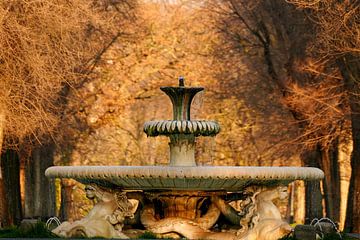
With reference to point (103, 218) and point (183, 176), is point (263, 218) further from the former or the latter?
point (103, 218)

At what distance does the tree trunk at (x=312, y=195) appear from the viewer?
2833 centimetres

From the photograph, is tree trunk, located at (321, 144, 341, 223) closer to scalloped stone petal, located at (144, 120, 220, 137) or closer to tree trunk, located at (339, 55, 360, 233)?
tree trunk, located at (339, 55, 360, 233)

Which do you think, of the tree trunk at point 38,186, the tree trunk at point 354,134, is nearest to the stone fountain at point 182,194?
the tree trunk at point 354,134

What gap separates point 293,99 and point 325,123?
1268mm

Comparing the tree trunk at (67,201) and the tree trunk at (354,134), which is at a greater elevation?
the tree trunk at (354,134)

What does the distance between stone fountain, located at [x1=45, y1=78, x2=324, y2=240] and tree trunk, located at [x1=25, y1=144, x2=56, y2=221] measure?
13248 millimetres

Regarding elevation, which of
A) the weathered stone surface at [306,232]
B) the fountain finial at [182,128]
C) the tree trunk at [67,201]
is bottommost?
the tree trunk at [67,201]

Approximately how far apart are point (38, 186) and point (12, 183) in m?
4.90

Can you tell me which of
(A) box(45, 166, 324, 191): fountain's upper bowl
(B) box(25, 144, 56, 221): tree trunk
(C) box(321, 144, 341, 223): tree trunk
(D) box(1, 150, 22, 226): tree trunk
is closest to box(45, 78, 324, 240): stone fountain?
(A) box(45, 166, 324, 191): fountain's upper bowl

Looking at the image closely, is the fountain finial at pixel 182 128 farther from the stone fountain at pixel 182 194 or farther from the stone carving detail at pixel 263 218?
the stone carving detail at pixel 263 218

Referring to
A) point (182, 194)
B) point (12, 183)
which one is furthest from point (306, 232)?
point (12, 183)

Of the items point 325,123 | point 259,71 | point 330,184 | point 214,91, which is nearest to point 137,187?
point 325,123

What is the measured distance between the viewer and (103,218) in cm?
1744

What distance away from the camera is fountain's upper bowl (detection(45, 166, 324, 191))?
640 inches
